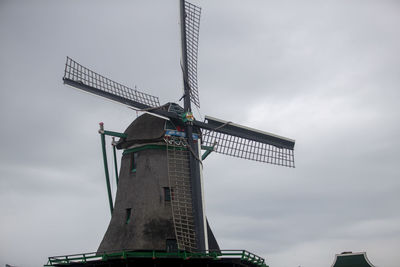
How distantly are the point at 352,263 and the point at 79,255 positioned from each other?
603 inches

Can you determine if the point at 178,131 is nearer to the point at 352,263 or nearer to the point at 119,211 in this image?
the point at 119,211

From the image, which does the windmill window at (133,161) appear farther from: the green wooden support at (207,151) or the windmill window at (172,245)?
the windmill window at (172,245)

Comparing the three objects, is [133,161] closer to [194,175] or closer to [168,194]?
[168,194]

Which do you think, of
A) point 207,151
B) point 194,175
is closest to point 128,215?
point 194,175

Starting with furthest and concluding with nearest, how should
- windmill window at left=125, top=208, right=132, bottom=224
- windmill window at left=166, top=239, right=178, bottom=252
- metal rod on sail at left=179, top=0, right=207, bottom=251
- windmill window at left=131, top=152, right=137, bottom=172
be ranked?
windmill window at left=131, top=152, right=137, bottom=172, windmill window at left=125, top=208, right=132, bottom=224, metal rod on sail at left=179, top=0, right=207, bottom=251, windmill window at left=166, top=239, right=178, bottom=252

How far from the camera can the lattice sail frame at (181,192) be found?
19.9 m

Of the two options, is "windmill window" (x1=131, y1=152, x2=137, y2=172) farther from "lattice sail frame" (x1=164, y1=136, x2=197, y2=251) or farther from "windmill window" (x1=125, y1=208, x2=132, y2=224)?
"windmill window" (x1=125, y1=208, x2=132, y2=224)

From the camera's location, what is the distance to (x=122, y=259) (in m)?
18.1

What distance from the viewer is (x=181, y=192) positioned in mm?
20922

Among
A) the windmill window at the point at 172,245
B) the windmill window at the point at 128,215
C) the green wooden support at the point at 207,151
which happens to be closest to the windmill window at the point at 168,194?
the windmill window at the point at 128,215

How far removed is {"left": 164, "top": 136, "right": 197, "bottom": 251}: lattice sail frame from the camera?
65.3 ft

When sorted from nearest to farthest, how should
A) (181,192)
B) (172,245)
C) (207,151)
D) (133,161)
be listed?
(172,245) → (181,192) → (133,161) → (207,151)

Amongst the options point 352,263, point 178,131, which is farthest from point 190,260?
point 352,263

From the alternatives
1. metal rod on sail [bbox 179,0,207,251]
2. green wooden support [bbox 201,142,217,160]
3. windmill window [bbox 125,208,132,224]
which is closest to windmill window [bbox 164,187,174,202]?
metal rod on sail [bbox 179,0,207,251]
